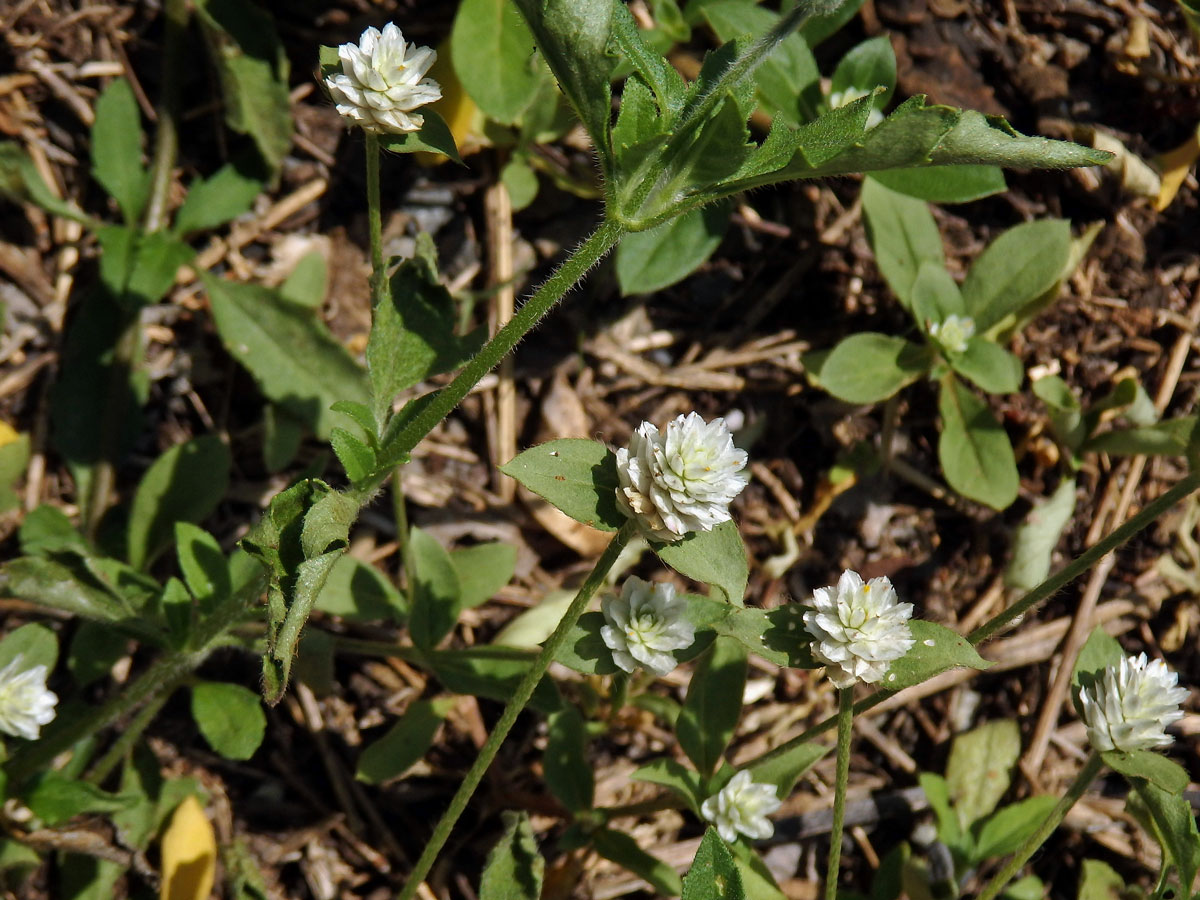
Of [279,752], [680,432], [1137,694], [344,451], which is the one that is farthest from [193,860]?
[1137,694]

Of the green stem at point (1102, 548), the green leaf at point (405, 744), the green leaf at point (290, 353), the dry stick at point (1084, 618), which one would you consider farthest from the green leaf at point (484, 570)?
the dry stick at point (1084, 618)

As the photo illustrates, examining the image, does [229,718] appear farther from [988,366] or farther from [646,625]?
[988,366]

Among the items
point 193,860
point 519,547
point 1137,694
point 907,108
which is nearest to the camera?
point 907,108

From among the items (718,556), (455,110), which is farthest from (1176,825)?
(455,110)

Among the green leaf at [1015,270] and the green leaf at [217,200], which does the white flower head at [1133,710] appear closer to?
the green leaf at [1015,270]

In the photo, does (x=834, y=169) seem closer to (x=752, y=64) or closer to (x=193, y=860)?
(x=752, y=64)

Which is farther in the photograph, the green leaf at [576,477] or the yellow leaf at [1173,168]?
the yellow leaf at [1173,168]
